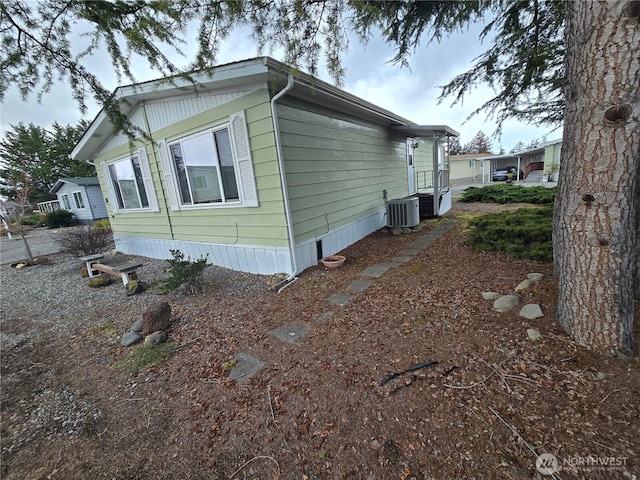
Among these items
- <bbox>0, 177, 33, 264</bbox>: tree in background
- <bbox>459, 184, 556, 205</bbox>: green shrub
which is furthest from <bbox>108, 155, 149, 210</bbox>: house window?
<bbox>459, 184, 556, 205</bbox>: green shrub

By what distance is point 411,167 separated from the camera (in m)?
10.2

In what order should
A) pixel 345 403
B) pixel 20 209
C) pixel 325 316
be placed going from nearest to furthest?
1. pixel 345 403
2. pixel 325 316
3. pixel 20 209

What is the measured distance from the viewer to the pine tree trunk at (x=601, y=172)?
1.61 meters

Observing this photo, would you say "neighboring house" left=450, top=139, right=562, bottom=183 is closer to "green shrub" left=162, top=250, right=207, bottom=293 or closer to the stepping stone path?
the stepping stone path

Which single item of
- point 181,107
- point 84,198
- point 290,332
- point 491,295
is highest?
point 181,107

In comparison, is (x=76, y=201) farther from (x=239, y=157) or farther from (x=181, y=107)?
(x=239, y=157)

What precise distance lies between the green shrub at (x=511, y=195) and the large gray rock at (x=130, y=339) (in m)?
11.8

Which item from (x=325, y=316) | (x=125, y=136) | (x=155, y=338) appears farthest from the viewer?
(x=125, y=136)

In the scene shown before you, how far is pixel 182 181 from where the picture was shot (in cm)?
577

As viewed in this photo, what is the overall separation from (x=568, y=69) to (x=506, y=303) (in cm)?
203

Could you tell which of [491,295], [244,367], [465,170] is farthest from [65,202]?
[465,170]

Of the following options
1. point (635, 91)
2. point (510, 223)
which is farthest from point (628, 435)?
point (510, 223)

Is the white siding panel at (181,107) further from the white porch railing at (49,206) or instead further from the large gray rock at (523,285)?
the white porch railing at (49,206)

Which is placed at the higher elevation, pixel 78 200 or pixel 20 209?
pixel 78 200
